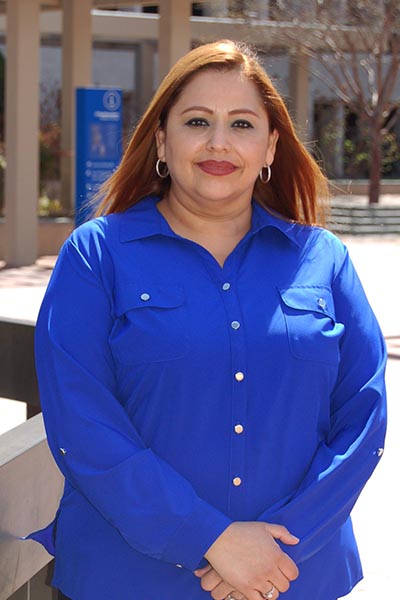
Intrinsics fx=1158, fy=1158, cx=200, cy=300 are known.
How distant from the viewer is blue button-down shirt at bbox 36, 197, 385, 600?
2262mm

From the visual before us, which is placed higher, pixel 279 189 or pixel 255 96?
pixel 255 96

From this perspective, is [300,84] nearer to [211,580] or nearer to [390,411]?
[390,411]

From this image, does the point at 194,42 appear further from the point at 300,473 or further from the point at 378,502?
the point at 300,473

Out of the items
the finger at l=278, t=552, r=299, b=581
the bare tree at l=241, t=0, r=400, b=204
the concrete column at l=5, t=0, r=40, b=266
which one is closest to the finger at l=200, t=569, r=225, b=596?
the finger at l=278, t=552, r=299, b=581

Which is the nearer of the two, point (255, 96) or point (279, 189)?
point (255, 96)

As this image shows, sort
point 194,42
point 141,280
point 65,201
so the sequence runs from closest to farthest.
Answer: point 141,280, point 65,201, point 194,42

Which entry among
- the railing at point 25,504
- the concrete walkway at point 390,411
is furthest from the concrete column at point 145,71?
the railing at point 25,504

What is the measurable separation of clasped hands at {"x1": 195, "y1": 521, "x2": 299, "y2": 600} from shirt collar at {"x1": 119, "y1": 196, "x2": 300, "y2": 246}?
0.65 m

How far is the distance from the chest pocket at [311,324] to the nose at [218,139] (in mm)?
334

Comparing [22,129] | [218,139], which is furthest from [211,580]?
[22,129]

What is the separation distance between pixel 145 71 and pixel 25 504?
31349 millimetres

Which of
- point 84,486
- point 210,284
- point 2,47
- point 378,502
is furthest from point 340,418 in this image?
point 2,47

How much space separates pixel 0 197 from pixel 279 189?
18.5 meters

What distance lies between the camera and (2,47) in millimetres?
33000
